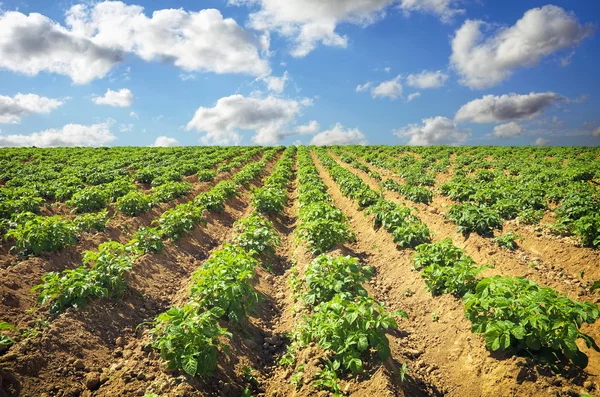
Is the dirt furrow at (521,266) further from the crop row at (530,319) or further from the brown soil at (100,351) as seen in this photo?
the brown soil at (100,351)

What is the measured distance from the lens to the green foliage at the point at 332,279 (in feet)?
19.8

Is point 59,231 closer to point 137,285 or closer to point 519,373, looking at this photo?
point 137,285

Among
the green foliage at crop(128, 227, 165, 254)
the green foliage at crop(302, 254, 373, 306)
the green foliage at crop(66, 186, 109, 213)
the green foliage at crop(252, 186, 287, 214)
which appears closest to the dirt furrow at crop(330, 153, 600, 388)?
the green foliage at crop(302, 254, 373, 306)

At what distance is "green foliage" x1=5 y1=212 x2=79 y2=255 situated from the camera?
7.88 meters

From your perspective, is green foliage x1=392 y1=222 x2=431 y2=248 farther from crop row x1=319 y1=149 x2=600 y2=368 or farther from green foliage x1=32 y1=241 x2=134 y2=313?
green foliage x1=32 y1=241 x2=134 y2=313

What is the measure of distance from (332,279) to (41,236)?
7.35 meters

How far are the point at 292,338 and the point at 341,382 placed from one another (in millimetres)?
1480

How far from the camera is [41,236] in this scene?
25.9 ft

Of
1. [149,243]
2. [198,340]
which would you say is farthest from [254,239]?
[198,340]

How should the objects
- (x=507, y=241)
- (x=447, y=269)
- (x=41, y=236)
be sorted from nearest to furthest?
(x=447, y=269) < (x=41, y=236) < (x=507, y=241)

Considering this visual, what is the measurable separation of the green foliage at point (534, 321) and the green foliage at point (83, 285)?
6.64 m

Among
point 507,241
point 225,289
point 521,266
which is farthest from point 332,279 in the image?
point 507,241

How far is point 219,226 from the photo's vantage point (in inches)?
519

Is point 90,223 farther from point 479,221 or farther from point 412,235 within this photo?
point 479,221
